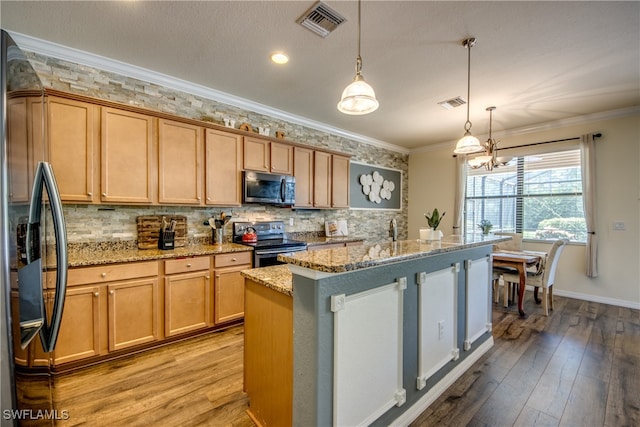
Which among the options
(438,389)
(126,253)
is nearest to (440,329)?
(438,389)

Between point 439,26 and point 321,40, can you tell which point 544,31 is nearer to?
point 439,26

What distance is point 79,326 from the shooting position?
2.24 metres

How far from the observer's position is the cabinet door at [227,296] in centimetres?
296

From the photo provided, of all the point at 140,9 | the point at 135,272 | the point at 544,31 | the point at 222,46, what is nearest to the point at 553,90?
the point at 544,31

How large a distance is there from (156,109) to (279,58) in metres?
1.51

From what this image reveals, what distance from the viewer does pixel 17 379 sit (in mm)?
999

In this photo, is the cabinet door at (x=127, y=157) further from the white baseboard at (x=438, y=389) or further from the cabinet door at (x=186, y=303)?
the white baseboard at (x=438, y=389)

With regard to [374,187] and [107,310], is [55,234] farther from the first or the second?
[374,187]

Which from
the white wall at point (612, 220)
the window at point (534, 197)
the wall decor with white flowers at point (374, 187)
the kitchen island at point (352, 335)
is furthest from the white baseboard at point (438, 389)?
the wall decor with white flowers at point (374, 187)

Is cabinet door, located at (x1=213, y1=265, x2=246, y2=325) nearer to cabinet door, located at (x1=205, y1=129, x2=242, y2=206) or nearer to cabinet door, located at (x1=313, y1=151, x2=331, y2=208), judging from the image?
cabinet door, located at (x1=205, y1=129, x2=242, y2=206)

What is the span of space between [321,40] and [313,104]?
1443 mm

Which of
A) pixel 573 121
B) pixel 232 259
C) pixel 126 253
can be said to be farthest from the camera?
pixel 573 121

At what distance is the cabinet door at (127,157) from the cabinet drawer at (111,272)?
2.13 ft

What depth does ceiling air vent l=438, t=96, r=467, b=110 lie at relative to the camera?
142 inches
